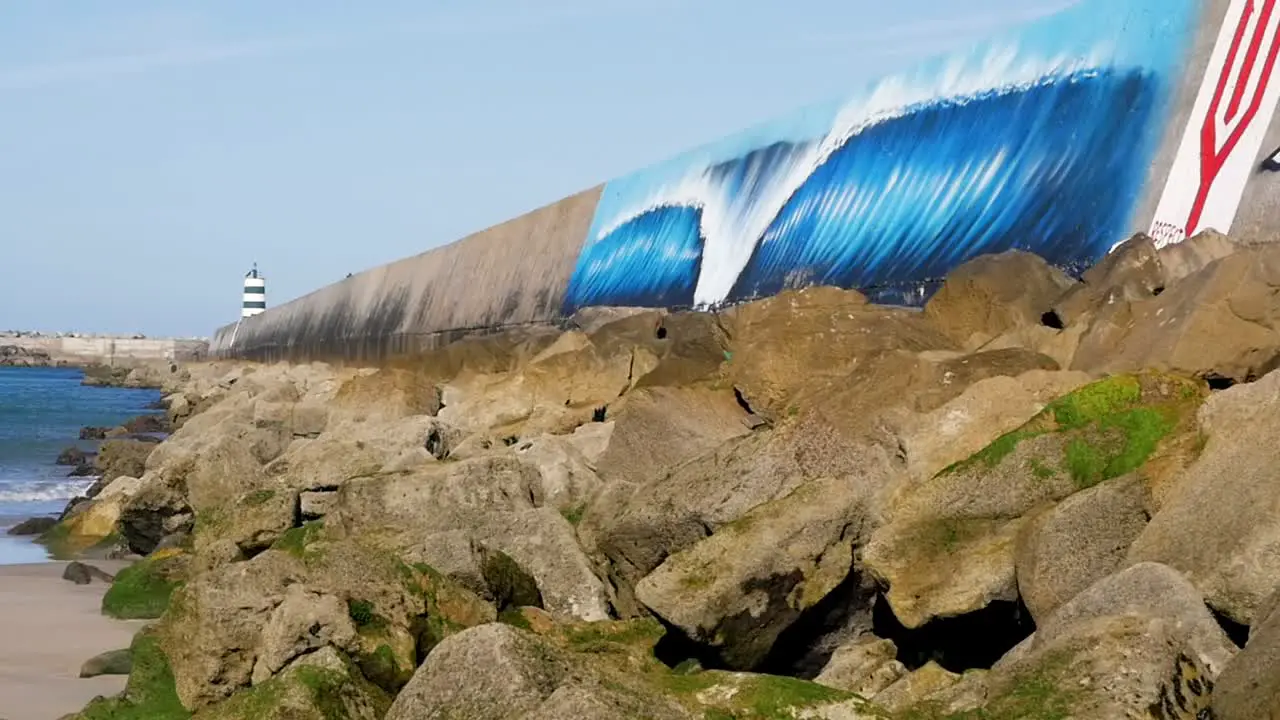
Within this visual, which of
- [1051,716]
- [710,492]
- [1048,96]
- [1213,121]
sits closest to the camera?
[1051,716]

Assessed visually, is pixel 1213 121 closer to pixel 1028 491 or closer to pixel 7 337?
pixel 1028 491

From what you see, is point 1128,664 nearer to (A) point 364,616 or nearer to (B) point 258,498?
(A) point 364,616

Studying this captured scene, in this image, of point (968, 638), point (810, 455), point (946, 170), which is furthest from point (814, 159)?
point (968, 638)

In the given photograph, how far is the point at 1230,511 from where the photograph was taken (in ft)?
21.0

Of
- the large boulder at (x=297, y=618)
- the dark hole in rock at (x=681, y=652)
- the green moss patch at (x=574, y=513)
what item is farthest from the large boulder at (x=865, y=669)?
the green moss patch at (x=574, y=513)

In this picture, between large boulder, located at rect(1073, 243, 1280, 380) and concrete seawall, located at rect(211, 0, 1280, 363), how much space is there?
9.50ft

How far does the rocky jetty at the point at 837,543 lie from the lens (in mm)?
5914

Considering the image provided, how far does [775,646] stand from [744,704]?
1850 mm

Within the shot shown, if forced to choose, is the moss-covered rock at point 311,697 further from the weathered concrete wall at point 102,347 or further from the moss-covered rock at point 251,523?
the weathered concrete wall at point 102,347

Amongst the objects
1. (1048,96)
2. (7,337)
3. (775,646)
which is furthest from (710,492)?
(7,337)

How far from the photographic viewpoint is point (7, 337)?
11862cm

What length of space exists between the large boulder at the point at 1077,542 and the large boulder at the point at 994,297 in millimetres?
4656

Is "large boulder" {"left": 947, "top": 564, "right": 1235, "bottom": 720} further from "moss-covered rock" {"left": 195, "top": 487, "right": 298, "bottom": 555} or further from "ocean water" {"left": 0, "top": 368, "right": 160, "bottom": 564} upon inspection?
"ocean water" {"left": 0, "top": 368, "right": 160, "bottom": 564}

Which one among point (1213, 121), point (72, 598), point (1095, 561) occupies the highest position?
point (1213, 121)
